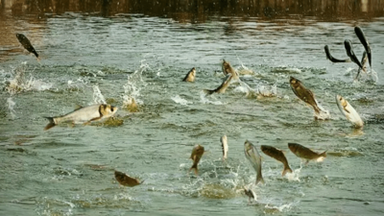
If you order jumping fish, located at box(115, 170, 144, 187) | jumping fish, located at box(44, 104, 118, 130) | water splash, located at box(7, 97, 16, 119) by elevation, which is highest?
jumping fish, located at box(44, 104, 118, 130)

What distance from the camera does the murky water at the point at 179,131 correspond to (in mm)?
8828

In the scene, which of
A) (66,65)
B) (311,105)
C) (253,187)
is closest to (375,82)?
(311,105)

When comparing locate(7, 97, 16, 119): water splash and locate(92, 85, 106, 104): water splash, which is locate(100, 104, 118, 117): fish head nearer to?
locate(7, 97, 16, 119): water splash

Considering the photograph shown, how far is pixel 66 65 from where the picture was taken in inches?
720

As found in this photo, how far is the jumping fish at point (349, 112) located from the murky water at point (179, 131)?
134 mm

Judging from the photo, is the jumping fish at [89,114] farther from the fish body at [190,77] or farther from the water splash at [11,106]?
the fish body at [190,77]

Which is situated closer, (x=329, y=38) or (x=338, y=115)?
(x=338, y=115)

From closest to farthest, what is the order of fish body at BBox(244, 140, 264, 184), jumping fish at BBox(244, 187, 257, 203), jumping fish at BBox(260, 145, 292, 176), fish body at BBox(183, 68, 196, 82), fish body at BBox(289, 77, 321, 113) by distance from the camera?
fish body at BBox(244, 140, 264, 184), jumping fish at BBox(244, 187, 257, 203), jumping fish at BBox(260, 145, 292, 176), fish body at BBox(289, 77, 321, 113), fish body at BBox(183, 68, 196, 82)

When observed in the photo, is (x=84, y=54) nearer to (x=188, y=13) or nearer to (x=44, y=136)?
(x=44, y=136)

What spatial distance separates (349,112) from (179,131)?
2237 millimetres

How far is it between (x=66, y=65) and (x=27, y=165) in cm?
834

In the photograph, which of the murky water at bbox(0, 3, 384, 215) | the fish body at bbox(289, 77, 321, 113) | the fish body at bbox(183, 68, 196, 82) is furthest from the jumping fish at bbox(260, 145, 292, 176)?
the fish body at bbox(183, 68, 196, 82)

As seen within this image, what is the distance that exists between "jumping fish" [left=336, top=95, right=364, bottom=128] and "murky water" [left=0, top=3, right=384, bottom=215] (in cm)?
13

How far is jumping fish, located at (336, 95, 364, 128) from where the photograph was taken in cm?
1121
